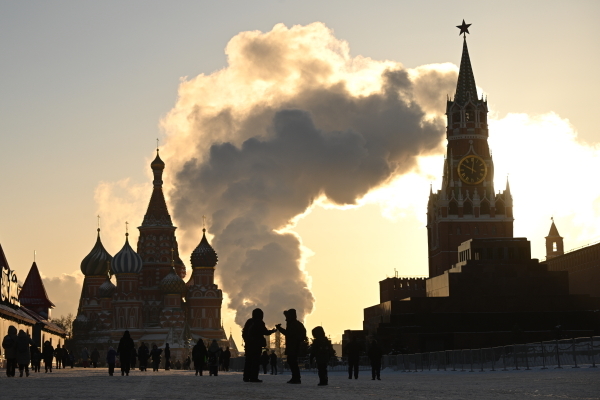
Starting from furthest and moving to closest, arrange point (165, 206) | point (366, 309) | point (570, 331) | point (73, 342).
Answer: point (165, 206) → point (73, 342) → point (366, 309) → point (570, 331)

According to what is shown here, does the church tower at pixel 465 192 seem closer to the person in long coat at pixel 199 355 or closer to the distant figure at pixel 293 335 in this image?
the person in long coat at pixel 199 355

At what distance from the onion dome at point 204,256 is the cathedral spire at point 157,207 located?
5.45 metres

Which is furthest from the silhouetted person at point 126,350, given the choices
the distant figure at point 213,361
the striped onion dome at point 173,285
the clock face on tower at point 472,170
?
the clock face on tower at point 472,170

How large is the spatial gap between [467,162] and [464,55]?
1554 centimetres

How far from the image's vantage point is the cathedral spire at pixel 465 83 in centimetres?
14625

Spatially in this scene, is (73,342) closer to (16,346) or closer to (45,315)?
(45,315)

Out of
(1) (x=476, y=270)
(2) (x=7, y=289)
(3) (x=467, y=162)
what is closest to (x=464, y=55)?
(3) (x=467, y=162)

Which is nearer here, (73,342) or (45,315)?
(45,315)

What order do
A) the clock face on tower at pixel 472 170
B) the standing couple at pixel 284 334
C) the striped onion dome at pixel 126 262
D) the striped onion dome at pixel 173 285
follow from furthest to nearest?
the clock face on tower at pixel 472 170 < the striped onion dome at pixel 126 262 < the striped onion dome at pixel 173 285 < the standing couple at pixel 284 334

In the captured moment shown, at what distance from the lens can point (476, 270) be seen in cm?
9531

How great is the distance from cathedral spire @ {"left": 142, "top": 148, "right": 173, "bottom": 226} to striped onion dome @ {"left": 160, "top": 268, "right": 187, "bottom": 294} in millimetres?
10862

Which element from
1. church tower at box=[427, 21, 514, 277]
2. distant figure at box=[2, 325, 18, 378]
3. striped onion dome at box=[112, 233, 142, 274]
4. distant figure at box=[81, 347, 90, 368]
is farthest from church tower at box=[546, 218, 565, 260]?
distant figure at box=[2, 325, 18, 378]

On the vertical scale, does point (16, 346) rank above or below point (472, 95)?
below

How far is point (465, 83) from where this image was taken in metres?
149
